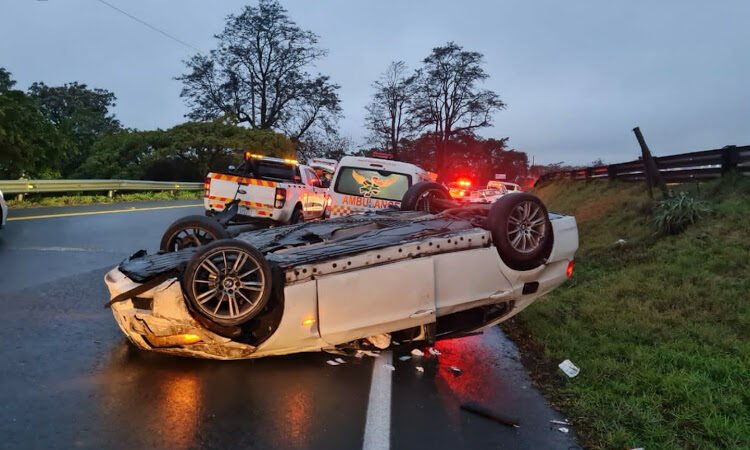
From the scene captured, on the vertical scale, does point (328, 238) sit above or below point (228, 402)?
above

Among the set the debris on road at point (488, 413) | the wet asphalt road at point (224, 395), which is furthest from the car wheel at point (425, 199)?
the debris on road at point (488, 413)

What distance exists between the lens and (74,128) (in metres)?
A: 44.8

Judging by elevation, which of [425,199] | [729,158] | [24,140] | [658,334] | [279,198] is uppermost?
[24,140]

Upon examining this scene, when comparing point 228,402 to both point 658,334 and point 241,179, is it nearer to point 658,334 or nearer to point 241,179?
point 658,334

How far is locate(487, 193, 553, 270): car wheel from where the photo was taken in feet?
15.3

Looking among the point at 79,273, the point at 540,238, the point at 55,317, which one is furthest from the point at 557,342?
the point at 79,273

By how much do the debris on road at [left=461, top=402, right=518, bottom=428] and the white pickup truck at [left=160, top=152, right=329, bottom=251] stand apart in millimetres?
4468

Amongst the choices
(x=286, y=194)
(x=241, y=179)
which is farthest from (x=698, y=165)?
(x=241, y=179)

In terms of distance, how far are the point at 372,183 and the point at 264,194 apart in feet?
9.50

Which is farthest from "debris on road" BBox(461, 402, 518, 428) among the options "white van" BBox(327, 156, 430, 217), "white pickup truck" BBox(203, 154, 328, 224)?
"white pickup truck" BBox(203, 154, 328, 224)

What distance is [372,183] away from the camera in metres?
9.89

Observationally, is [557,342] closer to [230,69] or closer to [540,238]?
[540,238]

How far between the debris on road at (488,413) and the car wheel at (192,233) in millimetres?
3107

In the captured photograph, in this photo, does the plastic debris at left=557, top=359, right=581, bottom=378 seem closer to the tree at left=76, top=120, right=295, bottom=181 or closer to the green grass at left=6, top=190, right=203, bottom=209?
the green grass at left=6, top=190, right=203, bottom=209
